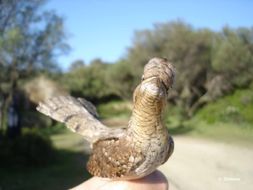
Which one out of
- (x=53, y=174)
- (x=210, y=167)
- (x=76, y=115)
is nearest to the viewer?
(x=76, y=115)

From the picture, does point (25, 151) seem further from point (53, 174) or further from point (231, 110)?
point (231, 110)

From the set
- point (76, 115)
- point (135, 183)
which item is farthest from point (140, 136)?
point (76, 115)

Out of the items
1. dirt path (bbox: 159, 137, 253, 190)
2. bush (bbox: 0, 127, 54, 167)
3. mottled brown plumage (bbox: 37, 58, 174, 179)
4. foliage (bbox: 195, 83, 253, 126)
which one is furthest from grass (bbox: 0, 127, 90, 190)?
foliage (bbox: 195, 83, 253, 126)

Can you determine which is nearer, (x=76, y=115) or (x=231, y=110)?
(x=76, y=115)

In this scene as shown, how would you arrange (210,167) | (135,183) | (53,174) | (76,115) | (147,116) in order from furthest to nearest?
(53,174) → (210,167) → (76,115) → (135,183) → (147,116)

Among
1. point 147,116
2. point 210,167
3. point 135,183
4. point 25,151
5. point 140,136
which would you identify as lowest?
point 210,167

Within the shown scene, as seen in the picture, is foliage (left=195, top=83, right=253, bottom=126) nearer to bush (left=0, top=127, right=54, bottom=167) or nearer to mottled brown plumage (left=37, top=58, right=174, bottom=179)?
bush (left=0, top=127, right=54, bottom=167)

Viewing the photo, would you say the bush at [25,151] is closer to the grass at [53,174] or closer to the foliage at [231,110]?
the grass at [53,174]
